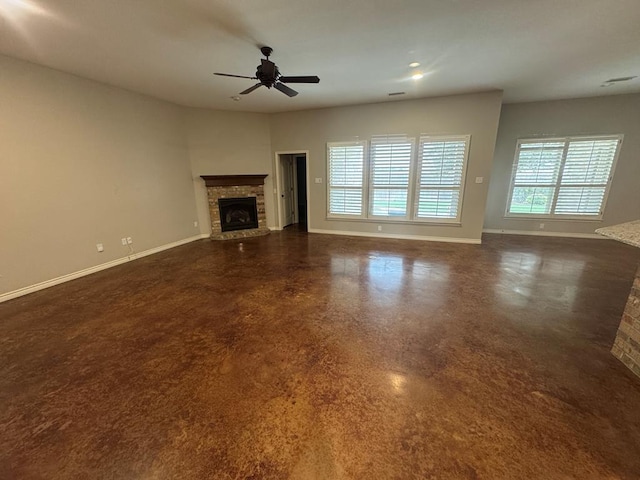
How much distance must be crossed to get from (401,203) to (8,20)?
5.96 meters

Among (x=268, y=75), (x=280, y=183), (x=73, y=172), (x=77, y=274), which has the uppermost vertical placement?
(x=268, y=75)

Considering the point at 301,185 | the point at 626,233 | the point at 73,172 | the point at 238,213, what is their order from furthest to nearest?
1. the point at 301,185
2. the point at 238,213
3. the point at 73,172
4. the point at 626,233

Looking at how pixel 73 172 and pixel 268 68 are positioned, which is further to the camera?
pixel 73 172

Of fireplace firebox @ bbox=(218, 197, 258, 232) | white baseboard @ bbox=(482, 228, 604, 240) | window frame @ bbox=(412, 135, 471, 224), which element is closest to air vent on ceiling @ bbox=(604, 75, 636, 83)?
window frame @ bbox=(412, 135, 471, 224)

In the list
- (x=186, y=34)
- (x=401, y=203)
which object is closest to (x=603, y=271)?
(x=401, y=203)

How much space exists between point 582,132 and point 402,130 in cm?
382

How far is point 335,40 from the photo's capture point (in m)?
2.83

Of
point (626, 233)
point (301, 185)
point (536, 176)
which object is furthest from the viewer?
point (301, 185)

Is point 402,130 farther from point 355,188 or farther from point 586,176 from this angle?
point 586,176

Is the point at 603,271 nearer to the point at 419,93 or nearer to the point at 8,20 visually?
the point at 419,93

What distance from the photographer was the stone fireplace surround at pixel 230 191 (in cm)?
600

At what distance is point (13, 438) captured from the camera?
1.52 metres

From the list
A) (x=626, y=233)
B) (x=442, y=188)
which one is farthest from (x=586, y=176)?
(x=626, y=233)

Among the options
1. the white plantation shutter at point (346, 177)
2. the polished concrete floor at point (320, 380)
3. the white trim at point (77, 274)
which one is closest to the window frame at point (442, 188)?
the white plantation shutter at point (346, 177)
